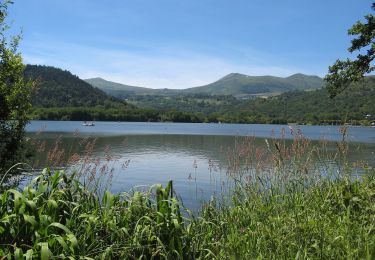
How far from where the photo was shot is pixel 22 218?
4621 millimetres

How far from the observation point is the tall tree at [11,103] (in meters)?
11.5

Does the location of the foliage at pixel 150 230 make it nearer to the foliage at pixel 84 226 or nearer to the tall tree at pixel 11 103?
the foliage at pixel 84 226

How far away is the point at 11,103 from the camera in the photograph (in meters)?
11.5

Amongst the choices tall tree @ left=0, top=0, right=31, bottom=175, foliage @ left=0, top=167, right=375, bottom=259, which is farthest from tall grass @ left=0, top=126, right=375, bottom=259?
tall tree @ left=0, top=0, right=31, bottom=175

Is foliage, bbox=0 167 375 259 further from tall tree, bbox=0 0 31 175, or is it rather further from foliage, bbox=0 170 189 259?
tall tree, bbox=0 0 31 175

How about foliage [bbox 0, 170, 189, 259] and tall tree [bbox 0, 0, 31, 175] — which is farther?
tall tree [bbox 0, 0, 31, 175]

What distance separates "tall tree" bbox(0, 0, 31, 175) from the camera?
37.6 feet

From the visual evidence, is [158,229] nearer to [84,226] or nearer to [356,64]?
[84,226]

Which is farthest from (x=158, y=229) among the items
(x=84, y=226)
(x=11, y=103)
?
(x=11, y=103)

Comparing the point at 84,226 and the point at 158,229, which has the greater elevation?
the point at 84,226

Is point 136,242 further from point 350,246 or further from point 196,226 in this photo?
point 350,246

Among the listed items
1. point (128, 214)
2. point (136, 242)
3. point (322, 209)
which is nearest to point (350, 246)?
point (322, 209)

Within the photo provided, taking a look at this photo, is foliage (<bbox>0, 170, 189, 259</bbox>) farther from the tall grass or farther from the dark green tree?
the dark green tree

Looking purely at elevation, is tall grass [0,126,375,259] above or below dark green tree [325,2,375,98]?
below
